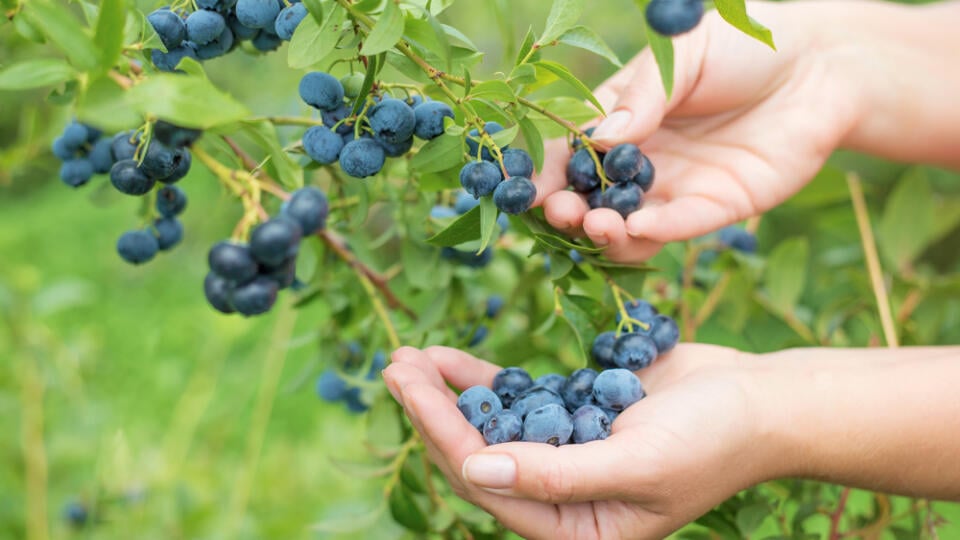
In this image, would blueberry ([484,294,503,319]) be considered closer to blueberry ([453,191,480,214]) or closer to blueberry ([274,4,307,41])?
blueberry ([453,191,480,214])

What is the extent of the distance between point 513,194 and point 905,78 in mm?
953

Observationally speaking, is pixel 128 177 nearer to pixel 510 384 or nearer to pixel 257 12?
pixel 257 12

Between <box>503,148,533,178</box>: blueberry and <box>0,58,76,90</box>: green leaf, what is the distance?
1.10 feet

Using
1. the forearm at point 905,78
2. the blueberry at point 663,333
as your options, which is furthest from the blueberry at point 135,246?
the forearm at point 905,78

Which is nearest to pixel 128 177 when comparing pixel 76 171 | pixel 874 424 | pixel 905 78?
pixel 76 171

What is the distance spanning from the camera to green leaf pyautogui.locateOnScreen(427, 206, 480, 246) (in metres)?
0.75

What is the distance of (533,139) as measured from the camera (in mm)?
723

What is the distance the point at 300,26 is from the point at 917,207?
1113mm

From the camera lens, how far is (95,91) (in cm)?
52

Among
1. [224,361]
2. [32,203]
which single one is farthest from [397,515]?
[32,203]

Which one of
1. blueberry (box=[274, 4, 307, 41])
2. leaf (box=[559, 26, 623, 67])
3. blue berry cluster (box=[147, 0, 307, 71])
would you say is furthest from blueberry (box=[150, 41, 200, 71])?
leaf (box=[559, 26, 623, 67])

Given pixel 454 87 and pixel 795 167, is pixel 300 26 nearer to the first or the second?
pixel 454 87

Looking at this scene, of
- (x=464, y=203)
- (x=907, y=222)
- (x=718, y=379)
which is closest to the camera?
(x=718, y=379)

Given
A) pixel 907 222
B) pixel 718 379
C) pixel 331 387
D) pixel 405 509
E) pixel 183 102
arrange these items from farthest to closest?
1. pixel 907 222
2. pixel 331 387
3. pixel 405 509
4. pixel 718 379
5. pixel 183 102
